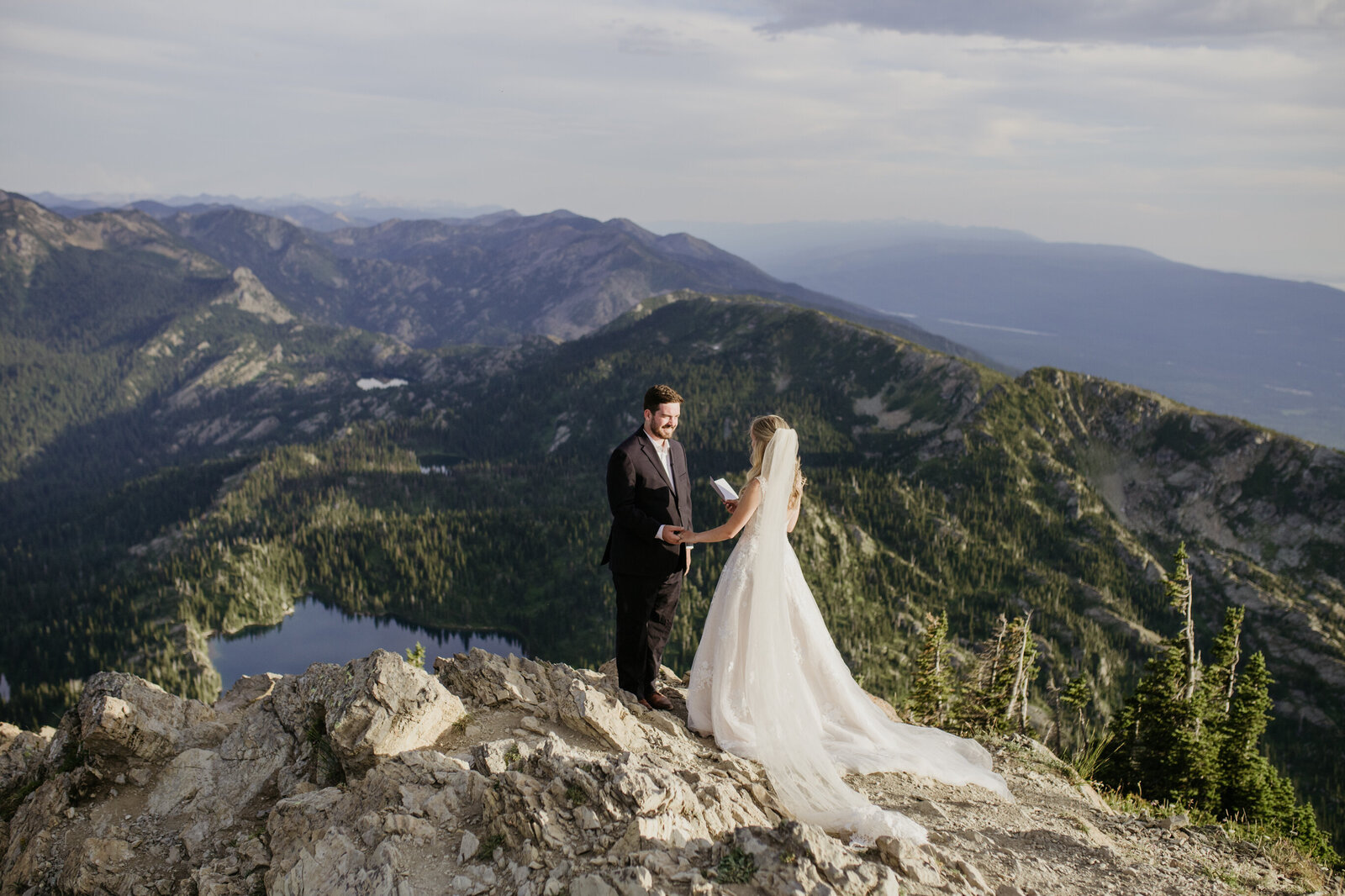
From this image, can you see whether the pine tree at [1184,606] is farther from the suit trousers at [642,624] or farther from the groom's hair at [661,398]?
the groom's hair at [661,398]

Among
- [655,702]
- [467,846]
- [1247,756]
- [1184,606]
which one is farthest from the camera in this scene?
[1247,756]

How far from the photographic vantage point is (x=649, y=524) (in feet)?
43.0

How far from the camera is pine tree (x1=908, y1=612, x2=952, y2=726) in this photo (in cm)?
3728

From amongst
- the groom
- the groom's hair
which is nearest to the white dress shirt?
the groom

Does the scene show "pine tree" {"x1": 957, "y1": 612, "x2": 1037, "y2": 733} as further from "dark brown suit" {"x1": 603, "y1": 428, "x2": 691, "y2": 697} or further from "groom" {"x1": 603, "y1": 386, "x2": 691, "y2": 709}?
"groom" {"x1": 603, "y1": 386, "x2": 691, "y2": 709}

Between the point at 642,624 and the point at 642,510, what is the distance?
8.11 feet

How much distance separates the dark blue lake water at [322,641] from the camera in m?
165

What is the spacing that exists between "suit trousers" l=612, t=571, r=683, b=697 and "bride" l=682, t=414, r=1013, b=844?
94cm

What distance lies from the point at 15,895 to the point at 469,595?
181650mm

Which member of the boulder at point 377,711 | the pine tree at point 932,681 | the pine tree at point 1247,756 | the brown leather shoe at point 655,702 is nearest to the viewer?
the boulder at point 377,711

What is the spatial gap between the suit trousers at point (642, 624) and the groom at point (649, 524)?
→ 17 millimetres

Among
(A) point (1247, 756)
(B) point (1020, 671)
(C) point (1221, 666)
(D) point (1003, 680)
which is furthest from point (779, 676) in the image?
(C) point (1221, 666)

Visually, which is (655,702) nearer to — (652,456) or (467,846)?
(652,456)

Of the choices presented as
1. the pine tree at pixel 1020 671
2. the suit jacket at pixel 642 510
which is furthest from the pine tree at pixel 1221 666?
the suit jacket at pixel 642 510
